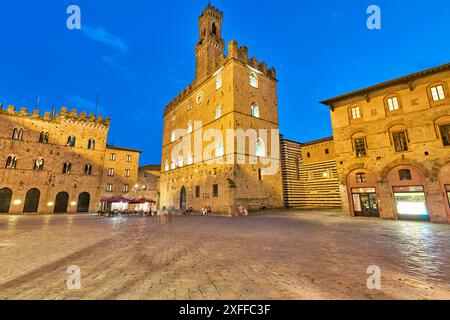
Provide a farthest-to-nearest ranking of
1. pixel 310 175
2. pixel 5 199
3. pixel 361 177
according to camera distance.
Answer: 1. pixel 310 175
2. pixel 5 199
3. pixel 361 177

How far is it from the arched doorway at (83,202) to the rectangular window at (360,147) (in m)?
35.7

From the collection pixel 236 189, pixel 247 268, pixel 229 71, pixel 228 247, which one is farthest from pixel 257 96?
pixel 247 268

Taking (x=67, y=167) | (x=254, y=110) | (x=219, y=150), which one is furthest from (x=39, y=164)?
(x=254, y=110)

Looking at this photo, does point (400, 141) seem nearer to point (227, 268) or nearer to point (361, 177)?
point (361, 177)

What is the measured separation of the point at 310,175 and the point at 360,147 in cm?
1099

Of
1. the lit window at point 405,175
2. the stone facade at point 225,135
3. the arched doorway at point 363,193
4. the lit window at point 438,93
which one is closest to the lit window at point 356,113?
the lit window at point 438,93

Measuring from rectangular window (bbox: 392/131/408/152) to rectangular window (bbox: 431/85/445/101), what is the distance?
2889 mm

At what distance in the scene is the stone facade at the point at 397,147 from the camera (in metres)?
13.6

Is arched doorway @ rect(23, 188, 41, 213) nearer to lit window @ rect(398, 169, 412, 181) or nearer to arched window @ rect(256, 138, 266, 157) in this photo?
arched window @ rect(256, 138, 266, 157)

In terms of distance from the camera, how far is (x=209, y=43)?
101ft

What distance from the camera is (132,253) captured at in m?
6.46

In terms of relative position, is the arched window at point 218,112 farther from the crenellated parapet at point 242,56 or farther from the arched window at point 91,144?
the arched window at point 91,144

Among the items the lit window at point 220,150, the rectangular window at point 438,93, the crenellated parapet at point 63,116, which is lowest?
the lit window at point 220,150

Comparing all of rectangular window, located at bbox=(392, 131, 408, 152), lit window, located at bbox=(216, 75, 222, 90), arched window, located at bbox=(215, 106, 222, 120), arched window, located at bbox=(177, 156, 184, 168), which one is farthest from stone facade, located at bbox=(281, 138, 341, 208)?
arched window, located at bbox=(177, 156, 184, 168)
